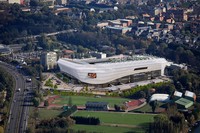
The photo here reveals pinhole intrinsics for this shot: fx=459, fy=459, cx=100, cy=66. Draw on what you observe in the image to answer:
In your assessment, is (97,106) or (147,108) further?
(147,108)

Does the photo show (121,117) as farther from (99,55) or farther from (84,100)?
(99,55)

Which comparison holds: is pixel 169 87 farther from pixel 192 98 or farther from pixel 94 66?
pixel 94 66

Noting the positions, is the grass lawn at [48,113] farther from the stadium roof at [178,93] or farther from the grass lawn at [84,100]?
the stadium roof at [178,93]

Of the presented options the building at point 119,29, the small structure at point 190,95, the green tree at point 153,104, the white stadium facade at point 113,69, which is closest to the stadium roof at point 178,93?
the small structure at point 190,95

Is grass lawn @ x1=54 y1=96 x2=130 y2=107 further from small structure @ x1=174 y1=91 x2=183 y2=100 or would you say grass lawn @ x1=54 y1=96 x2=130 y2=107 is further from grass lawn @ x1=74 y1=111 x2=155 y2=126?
small structure @ x1=174 y1=91 x2=183 y2=100

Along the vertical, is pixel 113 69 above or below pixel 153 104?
above

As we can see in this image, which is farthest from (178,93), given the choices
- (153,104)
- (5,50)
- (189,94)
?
(5,50)

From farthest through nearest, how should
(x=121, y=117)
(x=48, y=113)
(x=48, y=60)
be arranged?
(x=48, y=60), (x=48, y=113), (x=121, y=117)
